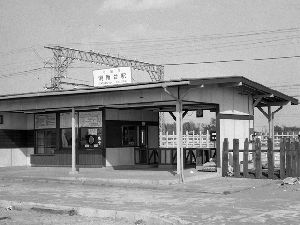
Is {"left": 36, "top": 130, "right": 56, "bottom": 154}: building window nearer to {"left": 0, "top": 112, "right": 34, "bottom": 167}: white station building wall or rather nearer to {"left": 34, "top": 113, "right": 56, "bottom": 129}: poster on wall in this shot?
{"left": 34, "top": 113, "right": 56, "bottom": 129}: poster on wall

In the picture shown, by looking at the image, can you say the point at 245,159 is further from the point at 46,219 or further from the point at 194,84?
the point at 46,219

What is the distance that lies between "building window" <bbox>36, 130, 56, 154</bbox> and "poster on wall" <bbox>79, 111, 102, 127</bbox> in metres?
2.18

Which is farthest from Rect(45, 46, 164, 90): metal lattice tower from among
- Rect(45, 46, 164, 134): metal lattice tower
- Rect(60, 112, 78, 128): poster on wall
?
A: Rect(60, 112, 78, 128): poster on wall

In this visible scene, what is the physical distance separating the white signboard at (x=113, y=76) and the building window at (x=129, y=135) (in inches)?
105

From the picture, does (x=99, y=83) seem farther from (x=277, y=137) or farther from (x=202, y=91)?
(x=277, y=137)

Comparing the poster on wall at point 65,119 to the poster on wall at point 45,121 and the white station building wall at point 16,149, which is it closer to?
the poster on wall at point 45,121

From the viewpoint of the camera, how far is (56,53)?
44531 mm

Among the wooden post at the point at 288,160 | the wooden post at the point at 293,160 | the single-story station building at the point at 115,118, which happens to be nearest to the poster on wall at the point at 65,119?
the single-story station building at the point at 115,118

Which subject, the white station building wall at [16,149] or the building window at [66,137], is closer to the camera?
the building window at [66,137]

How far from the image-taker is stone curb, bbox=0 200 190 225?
10289mm

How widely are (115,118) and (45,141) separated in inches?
179

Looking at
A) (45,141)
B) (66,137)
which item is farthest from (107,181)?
(45,141)

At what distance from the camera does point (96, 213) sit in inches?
447

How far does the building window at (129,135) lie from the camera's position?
950 inches
